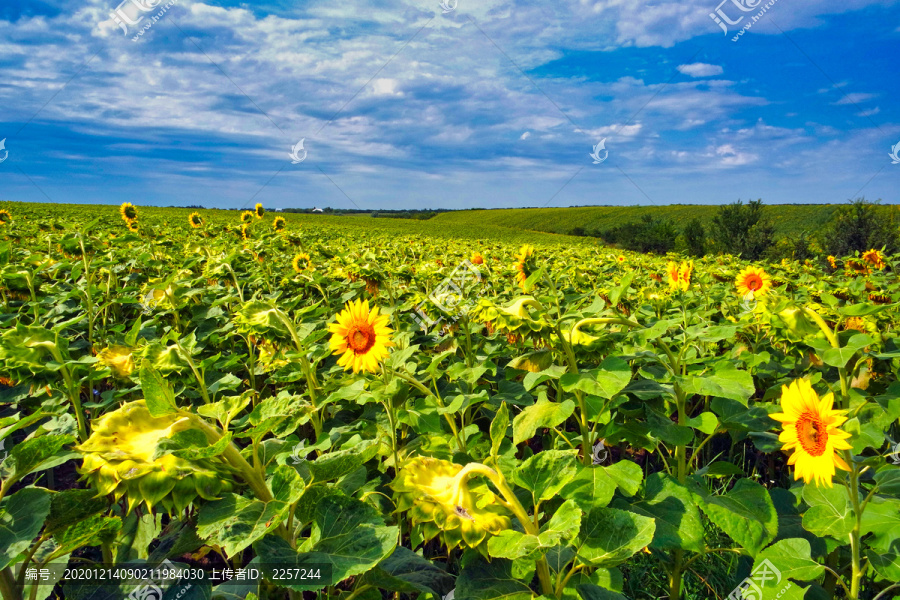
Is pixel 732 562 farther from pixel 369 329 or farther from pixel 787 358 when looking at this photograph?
pixel 369 329

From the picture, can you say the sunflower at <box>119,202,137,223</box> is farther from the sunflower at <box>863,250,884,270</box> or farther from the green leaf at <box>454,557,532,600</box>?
the sunflower at <box>863,250,884,270</box>

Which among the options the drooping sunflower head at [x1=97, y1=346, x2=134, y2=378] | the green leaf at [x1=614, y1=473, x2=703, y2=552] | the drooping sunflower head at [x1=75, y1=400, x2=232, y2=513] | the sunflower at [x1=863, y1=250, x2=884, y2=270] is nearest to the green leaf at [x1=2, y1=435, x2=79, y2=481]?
the drooping sunflower head at [x1=75, y1=400, x2=232, y2=513]

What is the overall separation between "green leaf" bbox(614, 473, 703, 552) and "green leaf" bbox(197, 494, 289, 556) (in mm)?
1078

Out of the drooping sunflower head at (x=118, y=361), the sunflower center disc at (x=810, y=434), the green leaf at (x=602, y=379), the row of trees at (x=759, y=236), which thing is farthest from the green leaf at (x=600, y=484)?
the row of trees at (x=759, y=236)

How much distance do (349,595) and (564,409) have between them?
763mm

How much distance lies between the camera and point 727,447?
359 centimetres

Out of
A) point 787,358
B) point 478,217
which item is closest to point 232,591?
point 787,358

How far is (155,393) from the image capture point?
930 mm

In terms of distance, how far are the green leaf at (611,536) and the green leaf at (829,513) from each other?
0.69m

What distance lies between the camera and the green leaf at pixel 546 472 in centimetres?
116

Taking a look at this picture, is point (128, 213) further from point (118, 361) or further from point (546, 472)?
point (546, 472)

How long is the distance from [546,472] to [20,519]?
3.63ft

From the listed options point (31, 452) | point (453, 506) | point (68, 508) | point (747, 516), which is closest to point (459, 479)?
point (453, 506)

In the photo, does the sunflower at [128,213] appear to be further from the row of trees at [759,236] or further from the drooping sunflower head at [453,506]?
the row of trees at [759,236]
